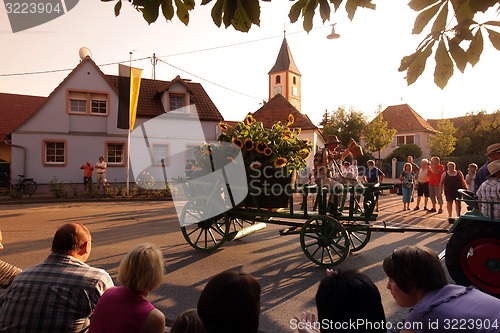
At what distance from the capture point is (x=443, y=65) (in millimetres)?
2037

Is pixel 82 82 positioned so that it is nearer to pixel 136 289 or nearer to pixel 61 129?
pixel 61 129

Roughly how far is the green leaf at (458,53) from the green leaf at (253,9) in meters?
1.08

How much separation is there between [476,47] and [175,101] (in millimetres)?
23231

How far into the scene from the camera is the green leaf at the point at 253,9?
2135 mm

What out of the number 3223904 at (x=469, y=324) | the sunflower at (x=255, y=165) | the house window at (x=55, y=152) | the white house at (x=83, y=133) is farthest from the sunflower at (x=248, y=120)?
the house window at (x=55, y=152)

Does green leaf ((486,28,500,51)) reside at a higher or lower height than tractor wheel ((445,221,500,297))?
higher

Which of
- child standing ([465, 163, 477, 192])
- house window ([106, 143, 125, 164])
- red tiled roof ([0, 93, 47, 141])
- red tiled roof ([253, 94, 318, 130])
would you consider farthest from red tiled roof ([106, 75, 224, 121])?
child standing ([465, 163, 477, 192])

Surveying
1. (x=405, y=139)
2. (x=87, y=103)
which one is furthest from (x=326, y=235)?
(x=405, y=139)

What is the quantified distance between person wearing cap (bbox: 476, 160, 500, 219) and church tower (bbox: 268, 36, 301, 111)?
45.4 metres

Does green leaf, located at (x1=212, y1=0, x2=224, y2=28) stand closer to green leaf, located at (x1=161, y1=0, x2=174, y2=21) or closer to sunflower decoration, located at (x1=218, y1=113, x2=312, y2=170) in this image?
green leaf, located at (x1=161, y1=0, x2=174, y2=21)

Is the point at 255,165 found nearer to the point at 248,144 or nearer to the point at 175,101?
the point at 248,144

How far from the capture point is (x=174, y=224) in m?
9.79

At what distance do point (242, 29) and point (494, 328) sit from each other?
6.78 feet

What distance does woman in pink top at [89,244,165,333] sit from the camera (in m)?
2.13
